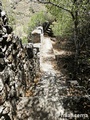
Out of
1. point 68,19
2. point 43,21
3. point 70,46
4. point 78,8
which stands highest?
point 78,8

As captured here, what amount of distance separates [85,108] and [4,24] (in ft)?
11.1

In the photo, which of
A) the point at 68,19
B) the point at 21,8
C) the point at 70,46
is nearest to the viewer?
the point at 68,19

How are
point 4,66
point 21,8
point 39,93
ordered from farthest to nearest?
point 21,8, point 39,93, point 4,66

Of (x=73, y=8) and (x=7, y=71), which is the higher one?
(x=73, y=8)

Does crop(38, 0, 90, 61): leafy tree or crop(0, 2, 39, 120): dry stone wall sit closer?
crop(0, 2, 39, 120): dry stone wall

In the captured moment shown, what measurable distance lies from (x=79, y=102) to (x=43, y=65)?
8.13 metres

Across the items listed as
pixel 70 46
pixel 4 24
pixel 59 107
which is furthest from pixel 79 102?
pixel 70 46

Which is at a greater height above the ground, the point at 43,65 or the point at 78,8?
the point at 78,8

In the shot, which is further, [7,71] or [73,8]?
[73,8]

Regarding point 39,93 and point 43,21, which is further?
point 43,21

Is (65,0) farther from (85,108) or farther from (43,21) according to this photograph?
(43,21)

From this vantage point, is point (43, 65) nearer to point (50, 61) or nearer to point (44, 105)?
point (50, 61)

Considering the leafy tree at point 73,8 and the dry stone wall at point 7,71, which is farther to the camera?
the leafy tree at point 73,8

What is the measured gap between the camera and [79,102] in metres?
6.23
